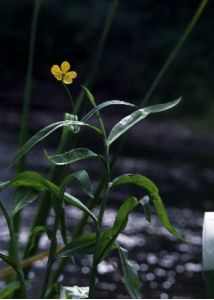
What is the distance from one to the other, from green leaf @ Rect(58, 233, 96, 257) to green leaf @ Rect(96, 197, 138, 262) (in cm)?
2

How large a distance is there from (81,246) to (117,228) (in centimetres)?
5

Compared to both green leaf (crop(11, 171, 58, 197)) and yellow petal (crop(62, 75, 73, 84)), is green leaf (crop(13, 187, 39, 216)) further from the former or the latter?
yellow petal (crop(62, 75, 73, 84))

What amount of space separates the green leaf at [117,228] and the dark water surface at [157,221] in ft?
1.38

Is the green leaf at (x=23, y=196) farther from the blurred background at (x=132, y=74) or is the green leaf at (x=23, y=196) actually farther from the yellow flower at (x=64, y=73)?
the blurred background at (x=132, y=74)

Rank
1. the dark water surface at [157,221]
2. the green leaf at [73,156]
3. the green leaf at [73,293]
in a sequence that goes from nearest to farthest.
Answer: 1. the green leaf at [73,156]
2. the green leaf at [73,293]
3. the dark water surface at [157,221]

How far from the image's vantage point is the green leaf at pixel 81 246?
82 centimetres

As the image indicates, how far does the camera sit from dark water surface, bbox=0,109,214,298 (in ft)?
11.0

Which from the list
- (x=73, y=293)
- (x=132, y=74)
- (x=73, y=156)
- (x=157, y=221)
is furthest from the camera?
(x=132, y=74)

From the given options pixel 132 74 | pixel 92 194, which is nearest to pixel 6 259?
pixel 92 194

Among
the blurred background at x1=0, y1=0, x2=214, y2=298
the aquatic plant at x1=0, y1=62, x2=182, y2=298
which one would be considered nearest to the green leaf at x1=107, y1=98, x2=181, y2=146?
the aquatic plant at x1=0, y1=62, x2=182, y2=298

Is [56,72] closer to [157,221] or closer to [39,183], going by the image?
[39,183]

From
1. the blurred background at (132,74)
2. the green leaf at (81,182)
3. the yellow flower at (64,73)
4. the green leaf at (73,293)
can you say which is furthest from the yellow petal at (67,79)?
the blurred background at (132,74)

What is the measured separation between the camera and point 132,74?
1211cm

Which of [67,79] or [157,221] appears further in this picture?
[157,221]
